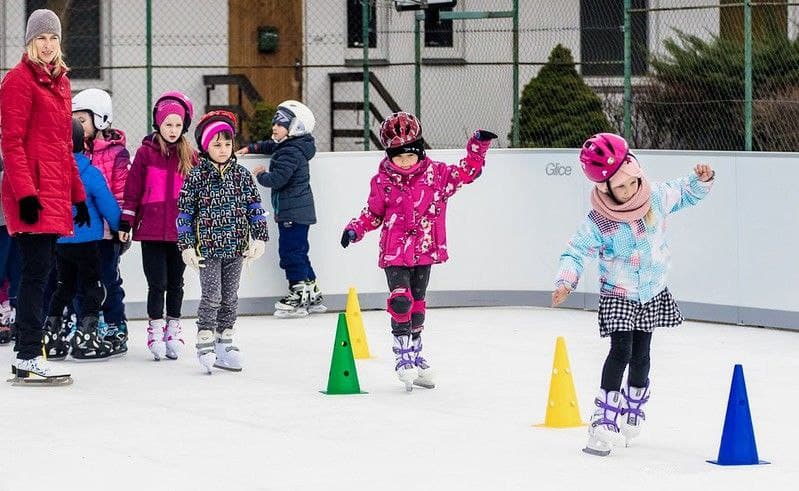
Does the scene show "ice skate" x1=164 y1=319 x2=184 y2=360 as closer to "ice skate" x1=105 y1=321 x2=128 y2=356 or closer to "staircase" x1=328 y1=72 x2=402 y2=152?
"ice skate" x1=105 y1=321 x2=128 y2=356

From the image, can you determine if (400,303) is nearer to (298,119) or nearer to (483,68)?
(298,119)

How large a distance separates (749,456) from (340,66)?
8.67 meters

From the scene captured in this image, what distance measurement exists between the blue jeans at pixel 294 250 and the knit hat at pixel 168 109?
8.38 ft

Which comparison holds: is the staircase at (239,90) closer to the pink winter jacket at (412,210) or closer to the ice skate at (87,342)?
the ice skate at (87,342)

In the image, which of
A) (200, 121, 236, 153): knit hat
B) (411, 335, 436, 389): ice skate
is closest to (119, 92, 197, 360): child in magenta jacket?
(200, 121, 236, 153): knit hat

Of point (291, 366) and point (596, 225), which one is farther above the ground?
point (596, 225)

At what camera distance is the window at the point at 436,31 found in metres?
15.3

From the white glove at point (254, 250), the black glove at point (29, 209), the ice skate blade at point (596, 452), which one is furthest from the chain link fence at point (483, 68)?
the ice skate blade at point (596, 452)

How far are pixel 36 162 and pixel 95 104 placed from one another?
4.69ft

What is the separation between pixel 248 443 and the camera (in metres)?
8.03

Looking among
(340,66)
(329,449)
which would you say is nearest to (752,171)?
(340,66)

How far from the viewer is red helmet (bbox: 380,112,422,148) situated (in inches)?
377

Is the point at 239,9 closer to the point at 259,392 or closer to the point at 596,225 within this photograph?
the point at 259,392

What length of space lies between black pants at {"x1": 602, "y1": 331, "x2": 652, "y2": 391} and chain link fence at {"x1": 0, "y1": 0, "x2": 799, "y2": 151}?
556 centimetres
